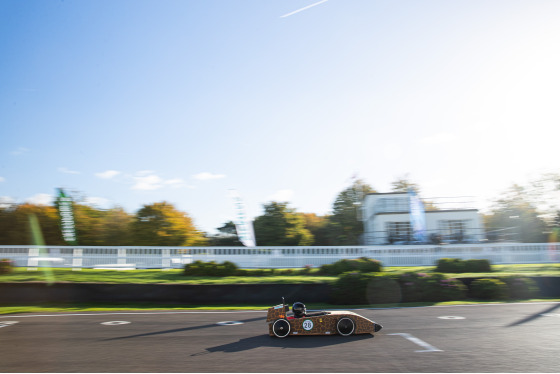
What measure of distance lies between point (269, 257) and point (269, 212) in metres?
13.6

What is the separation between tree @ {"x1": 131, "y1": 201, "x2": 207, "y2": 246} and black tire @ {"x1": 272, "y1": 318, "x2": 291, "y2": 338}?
18321mm

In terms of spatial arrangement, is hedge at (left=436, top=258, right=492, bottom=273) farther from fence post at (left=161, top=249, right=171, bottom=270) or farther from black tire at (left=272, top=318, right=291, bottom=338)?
fence post at (left=161, top=249, right=171, bottom=270)

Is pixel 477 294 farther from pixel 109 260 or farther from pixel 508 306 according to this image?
pixel 109 260

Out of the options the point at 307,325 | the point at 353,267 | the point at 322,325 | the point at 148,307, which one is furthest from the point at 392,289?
the point at 148,307

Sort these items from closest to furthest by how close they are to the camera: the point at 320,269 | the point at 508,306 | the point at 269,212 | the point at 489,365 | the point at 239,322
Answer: the point at 489,365, the point at 239,322, the point at 508,306, the point at 320,269, the point at 269,212

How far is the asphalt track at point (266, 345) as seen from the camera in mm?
5734

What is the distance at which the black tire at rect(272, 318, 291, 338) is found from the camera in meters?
7.58

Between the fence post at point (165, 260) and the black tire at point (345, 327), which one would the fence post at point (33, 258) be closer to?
the fence post at point (165, 260)

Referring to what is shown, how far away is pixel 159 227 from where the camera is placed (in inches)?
963

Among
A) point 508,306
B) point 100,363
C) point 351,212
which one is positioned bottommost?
point 508,306

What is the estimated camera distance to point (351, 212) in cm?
4256

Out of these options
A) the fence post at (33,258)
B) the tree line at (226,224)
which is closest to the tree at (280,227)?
the tree line at (226,224)

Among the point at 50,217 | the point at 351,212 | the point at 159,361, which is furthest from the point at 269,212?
the point at 159,361

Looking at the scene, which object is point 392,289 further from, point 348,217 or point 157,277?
point 348,217
